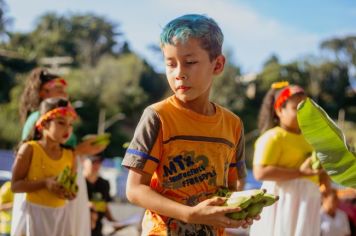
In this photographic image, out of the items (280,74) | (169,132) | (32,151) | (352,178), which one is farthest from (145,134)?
(280,74)

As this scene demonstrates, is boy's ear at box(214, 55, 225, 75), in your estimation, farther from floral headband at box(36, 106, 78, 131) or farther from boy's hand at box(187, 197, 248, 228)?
floral headband at box(36, 106, 78, 131)

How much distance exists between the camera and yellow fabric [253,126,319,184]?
4.56 m

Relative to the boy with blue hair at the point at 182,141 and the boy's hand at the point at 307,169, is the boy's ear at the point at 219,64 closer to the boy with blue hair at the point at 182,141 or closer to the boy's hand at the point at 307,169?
the boy with blue hair at the point at 182,141

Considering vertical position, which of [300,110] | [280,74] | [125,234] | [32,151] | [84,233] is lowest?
[125,234]

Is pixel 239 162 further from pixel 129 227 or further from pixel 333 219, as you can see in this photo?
pixel 129 227

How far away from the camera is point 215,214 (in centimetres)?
214

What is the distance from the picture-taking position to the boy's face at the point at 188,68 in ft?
8.19

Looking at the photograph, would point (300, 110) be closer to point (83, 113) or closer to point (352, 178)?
point (352, 178)

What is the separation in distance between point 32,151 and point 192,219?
2.57 meters

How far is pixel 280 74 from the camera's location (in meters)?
70.4

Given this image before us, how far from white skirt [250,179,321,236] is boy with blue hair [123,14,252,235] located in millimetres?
1886

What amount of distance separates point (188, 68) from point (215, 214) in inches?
26.1

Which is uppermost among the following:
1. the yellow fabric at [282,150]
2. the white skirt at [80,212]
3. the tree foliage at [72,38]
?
the tree foliage at [72,38]

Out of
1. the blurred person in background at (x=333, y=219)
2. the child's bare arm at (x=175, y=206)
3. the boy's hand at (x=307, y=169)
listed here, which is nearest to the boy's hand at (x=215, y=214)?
the child's bare arm at (x=175, y=206)
